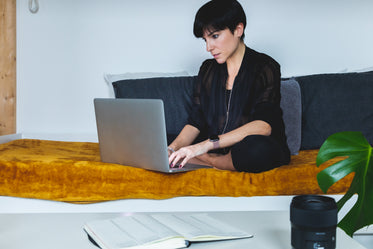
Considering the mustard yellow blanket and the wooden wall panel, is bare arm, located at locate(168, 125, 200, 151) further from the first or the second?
the wooden wall panel

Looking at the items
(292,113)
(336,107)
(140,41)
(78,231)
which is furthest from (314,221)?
(140,41)

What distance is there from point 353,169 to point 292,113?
1.21 metres

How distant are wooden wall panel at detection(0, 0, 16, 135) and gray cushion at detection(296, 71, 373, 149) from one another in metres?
1.75

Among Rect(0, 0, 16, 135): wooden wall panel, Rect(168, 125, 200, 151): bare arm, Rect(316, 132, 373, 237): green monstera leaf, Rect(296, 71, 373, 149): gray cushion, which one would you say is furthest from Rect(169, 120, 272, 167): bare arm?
Rect(0, 0, 16, 135): wooden wall panel

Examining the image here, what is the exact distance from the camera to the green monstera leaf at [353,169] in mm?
956

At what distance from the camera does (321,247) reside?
2.33ft

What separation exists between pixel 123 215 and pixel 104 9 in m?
1.95

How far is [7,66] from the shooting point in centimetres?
264

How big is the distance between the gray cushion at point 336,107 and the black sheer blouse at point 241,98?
18.5 inches

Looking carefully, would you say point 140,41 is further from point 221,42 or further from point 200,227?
point 200,227

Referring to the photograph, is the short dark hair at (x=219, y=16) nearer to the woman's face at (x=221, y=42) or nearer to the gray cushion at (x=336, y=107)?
the woman's face at (x=221, y=42)

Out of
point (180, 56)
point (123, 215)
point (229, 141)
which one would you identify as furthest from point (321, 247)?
point (180, 56)

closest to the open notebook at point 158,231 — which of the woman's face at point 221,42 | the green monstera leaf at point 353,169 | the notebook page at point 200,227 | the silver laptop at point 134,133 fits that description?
the notebook page at point 200,227

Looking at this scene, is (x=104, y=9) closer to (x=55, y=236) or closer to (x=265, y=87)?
(x=265, y=87)
